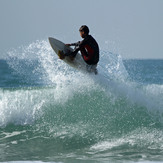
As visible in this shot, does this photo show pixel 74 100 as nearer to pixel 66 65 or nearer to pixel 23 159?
pixel 66 65

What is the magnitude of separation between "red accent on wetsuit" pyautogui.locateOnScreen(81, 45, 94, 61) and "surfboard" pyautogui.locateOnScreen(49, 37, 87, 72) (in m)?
0.50

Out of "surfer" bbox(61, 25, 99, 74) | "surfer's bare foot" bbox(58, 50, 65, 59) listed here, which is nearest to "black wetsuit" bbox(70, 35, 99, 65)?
"surfer" bbox(61, 25, 99, 74)

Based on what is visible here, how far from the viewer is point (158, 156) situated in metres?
7.50

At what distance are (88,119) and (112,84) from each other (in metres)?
1.14

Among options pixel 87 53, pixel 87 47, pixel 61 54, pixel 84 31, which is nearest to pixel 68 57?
pixel 61 54

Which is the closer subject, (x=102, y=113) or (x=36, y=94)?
(x=102, y=113)

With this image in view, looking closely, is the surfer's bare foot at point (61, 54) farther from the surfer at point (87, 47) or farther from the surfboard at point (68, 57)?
the surfer at point (87, 47)

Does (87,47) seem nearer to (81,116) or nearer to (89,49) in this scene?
(89,49)

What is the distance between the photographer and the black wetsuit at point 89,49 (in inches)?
356

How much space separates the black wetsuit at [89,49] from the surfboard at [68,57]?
19.3 inches

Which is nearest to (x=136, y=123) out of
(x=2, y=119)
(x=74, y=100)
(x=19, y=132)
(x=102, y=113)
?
(x=102, y=113)

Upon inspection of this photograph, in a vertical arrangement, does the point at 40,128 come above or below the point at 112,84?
below

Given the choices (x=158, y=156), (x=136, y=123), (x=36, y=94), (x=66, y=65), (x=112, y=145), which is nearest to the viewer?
(x=158, y=156)

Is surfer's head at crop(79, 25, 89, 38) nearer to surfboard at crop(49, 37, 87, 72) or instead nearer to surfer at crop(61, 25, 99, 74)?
surfer at crop(61, 25, 99, 74)
